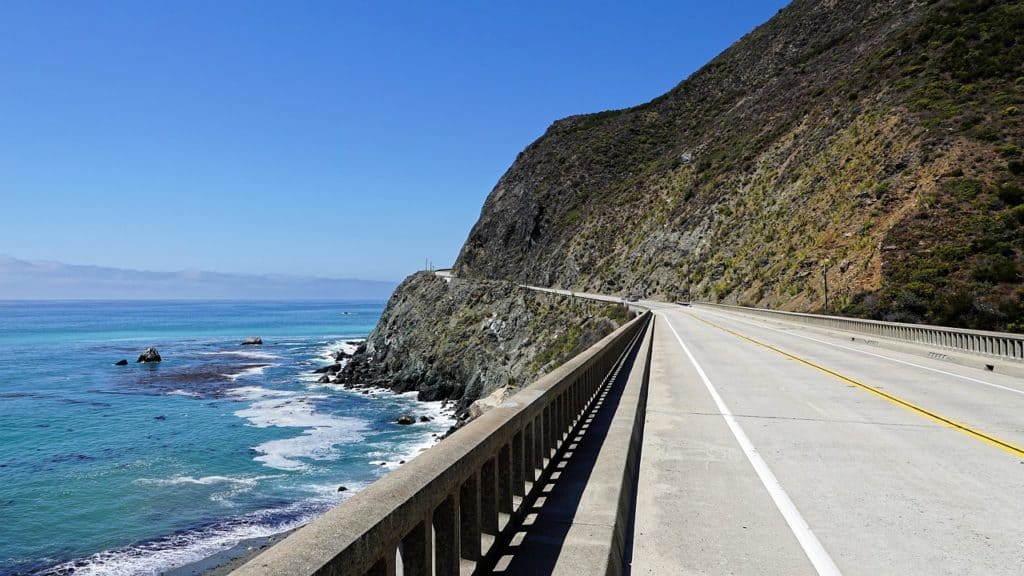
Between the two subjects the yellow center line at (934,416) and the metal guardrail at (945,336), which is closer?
the yellow center line at (934,416)

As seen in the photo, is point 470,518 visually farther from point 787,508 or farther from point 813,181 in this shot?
point 813,181

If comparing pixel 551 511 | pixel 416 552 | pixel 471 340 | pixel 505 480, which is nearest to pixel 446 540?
pixel 416 552

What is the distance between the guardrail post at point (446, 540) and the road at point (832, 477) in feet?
7.16

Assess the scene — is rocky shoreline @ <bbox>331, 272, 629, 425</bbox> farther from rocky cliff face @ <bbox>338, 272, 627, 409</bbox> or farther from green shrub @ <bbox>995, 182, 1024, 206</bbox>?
green shrub @ <bbox>995, 182, 1024, 206</bbox>

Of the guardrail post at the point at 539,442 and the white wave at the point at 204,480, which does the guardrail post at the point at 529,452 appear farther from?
the white wave at the point at 204,480

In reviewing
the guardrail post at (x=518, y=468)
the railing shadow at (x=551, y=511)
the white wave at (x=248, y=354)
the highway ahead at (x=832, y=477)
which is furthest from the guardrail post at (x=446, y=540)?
the white wave at (x=248, y=354)

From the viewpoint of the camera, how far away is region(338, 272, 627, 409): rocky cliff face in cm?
4734

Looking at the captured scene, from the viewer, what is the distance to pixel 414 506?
2541mm

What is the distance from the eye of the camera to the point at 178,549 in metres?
18.9

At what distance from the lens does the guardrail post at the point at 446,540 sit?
299 centimetres

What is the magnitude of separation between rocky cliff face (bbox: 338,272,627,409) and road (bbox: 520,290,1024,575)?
24938mm

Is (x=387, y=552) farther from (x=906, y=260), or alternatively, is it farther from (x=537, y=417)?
(x=906, y=260)

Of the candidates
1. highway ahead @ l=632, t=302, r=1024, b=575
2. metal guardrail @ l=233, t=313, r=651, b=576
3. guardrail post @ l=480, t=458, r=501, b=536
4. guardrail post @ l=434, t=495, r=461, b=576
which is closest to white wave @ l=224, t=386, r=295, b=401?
highway ahead @ l=632, t=302, r=1024, b=575

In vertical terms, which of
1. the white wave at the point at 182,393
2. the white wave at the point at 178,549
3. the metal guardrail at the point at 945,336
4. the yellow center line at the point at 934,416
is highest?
the metal guardrail at the point at 945,336
